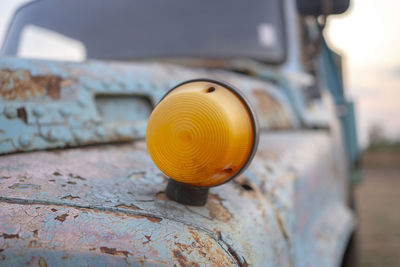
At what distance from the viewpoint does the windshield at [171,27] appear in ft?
6.33

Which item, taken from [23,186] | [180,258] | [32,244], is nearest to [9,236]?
[32,244]

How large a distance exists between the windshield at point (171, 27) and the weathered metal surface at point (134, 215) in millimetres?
896

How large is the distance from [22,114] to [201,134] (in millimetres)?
480

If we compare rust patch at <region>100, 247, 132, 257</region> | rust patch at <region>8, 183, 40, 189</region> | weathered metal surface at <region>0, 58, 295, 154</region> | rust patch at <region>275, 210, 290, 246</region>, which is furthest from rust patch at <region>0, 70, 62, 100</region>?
rust patch at <region>275, 210, 290, 246</region>

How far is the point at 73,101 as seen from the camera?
38.6 inches

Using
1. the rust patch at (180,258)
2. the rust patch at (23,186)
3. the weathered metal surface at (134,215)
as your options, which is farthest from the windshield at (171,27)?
the rust patch at (180,258)

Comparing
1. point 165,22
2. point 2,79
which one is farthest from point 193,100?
point 165,22

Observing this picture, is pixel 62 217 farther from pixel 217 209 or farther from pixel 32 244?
pixel 217 209

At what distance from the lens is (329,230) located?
4.94 ft

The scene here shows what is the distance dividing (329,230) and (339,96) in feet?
7.06

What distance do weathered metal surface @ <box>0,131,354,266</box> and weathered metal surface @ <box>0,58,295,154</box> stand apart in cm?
4

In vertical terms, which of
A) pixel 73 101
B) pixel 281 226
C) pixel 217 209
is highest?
pixel 73 101

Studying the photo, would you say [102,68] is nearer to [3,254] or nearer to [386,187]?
[3,254]

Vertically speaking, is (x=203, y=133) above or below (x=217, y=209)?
above
